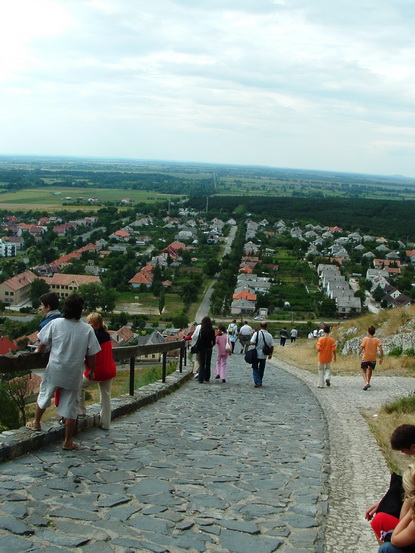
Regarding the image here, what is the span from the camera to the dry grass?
6.67 m

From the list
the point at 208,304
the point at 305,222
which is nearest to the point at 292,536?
the point at 208,304

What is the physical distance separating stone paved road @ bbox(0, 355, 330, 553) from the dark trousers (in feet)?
11.4

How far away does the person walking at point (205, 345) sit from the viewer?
404 inches

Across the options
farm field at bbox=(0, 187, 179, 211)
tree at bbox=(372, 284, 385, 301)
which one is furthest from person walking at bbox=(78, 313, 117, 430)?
farm field at bbox=(0, 187, 179, 211)

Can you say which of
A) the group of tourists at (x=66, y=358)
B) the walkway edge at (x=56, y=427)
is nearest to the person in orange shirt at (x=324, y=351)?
the walkway edge at (x=56, y=427)

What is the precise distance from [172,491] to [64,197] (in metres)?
141

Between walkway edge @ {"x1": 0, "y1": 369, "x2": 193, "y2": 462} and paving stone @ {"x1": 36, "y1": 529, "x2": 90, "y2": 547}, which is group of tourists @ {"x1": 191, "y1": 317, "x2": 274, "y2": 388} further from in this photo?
paving stone @ {"x1": 36, "y1": 529, "x2": 90, "y2": 547}

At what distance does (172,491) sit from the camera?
4434mm

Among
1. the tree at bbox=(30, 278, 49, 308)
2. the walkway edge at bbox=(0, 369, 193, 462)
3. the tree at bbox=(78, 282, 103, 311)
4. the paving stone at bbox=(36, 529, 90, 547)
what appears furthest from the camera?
the tree at bbox=(30, 278, 49, 308)

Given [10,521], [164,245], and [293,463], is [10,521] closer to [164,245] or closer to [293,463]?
[293,463]

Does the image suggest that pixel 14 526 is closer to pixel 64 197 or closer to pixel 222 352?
pixel 222 352

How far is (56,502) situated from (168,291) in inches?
2110

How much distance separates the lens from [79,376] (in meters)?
5.09

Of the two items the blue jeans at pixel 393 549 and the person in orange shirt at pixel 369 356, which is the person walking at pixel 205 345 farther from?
the blue jeans at pixel 393 549
